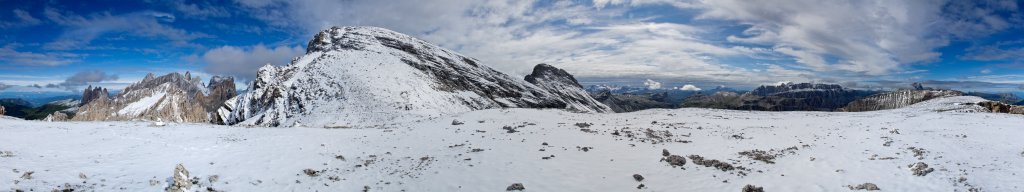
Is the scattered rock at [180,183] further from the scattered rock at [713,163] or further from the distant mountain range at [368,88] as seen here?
the distant mountain range at [368,88]

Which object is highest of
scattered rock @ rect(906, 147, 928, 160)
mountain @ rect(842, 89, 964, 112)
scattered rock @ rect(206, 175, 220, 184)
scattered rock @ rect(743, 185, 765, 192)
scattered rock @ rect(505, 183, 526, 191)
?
mountain @ rect(842, 89, 964, 112)

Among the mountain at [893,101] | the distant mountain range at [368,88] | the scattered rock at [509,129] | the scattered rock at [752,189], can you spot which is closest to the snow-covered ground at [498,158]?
the scattered rock at [752,189]

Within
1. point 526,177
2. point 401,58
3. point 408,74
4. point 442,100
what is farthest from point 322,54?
point 526,177

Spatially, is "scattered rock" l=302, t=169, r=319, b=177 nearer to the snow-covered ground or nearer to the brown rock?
the snow-covered ground

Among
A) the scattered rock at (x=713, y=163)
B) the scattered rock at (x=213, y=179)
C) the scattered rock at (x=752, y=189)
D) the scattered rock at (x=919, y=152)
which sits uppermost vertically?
the scattered rock at (x=919, y=152)

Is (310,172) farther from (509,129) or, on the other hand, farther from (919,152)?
(919,152)

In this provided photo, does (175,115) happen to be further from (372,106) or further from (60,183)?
(60,183)

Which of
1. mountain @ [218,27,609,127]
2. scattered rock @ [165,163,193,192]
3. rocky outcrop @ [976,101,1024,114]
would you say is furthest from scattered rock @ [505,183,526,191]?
rocky outcrop @ [976,101,1024,114]
